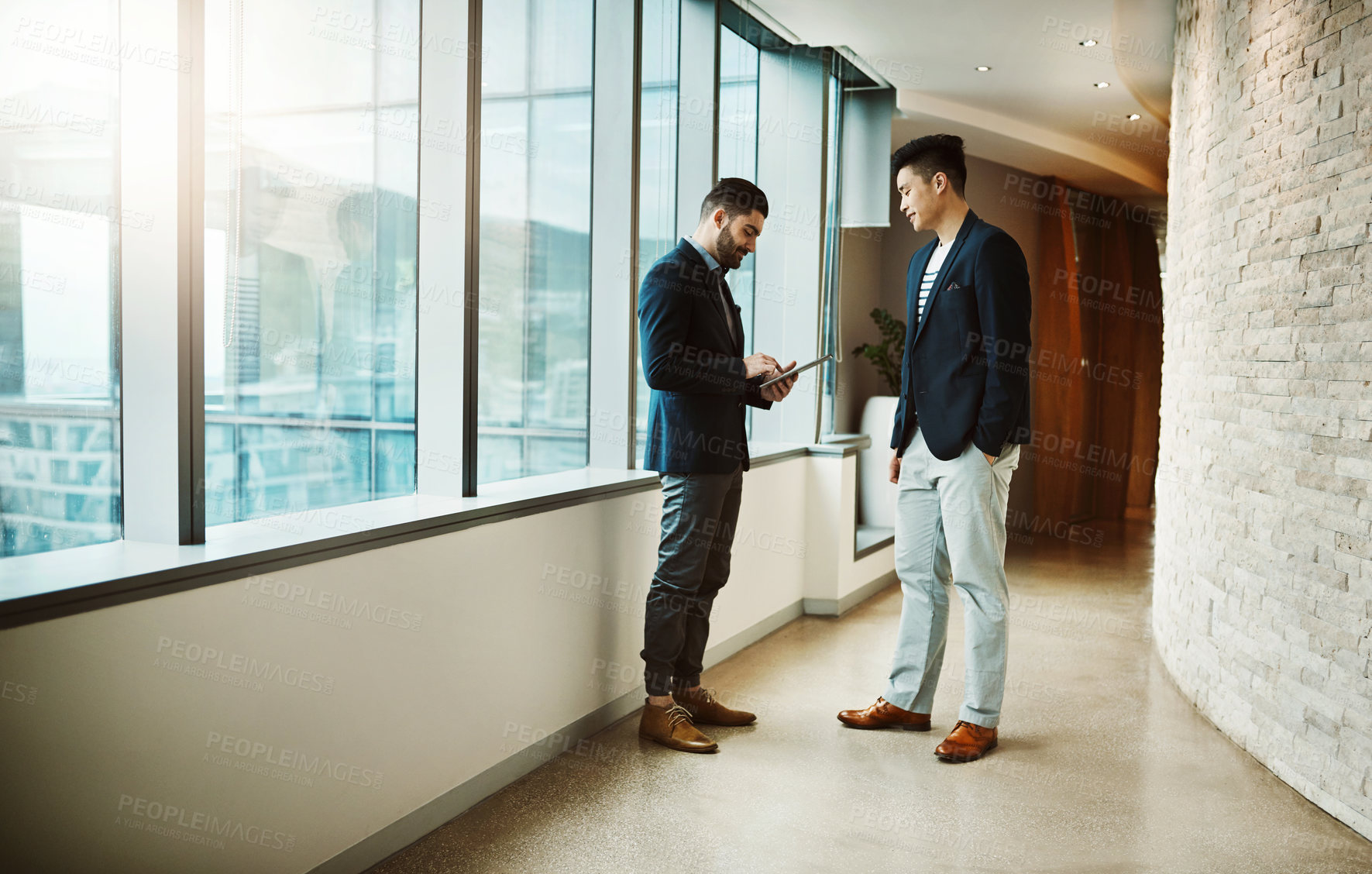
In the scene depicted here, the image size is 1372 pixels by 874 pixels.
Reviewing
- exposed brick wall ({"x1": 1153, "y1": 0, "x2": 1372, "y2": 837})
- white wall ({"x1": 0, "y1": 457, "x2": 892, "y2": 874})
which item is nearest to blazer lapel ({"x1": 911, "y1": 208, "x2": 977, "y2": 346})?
exposed brick wall ({"x1": 1153, "y1": 0, "x2": 1372, "y2": 837})

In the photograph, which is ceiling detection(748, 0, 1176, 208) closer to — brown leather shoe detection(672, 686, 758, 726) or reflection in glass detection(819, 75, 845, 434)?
reflection in glass detection(819, 75, 845, 434)

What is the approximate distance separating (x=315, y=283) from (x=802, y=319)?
267 centimetres

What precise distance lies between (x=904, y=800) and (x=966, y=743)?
400 millimetres

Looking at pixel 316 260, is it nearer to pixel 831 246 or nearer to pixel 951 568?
pixel 951 568

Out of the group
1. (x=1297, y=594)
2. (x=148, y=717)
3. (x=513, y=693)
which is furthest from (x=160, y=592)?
(x=1297, y=594)

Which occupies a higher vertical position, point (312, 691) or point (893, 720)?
point (312, 691)

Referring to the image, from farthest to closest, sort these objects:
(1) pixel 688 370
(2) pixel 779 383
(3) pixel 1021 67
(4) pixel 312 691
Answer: (3) pixel 1021 67
(2) pixel 779 383
(1) pixel 688 370
(4) pixel 312 691

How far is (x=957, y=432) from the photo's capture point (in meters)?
3.03

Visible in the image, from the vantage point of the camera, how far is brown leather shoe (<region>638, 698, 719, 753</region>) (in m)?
3.09

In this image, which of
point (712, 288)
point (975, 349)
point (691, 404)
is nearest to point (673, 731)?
point (691, 404)

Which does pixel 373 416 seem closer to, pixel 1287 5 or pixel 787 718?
pixel 787 718

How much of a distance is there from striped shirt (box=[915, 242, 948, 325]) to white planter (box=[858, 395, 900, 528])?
2.96 m

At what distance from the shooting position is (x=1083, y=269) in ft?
29.0

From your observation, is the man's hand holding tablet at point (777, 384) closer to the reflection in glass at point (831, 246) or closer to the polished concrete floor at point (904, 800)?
the polished concrete floor at point (904, 800)
